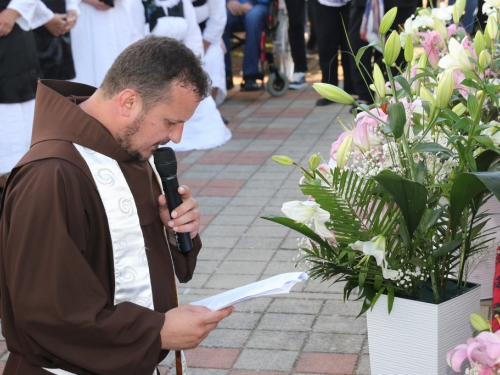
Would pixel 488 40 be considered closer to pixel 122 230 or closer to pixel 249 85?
pixel 122 230

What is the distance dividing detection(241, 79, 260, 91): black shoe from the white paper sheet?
7300 millimetres

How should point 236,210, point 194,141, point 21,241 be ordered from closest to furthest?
point 21,241 → point 236,210 → point 194,141

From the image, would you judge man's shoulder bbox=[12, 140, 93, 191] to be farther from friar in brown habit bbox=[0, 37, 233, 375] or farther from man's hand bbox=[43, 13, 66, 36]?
man's hand bbox=[43, 13, 66, 36]

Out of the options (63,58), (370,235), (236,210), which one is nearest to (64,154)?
(370,235)

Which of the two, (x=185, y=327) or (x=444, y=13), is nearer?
(x=185, y=327)

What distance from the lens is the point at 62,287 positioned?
6.39ft

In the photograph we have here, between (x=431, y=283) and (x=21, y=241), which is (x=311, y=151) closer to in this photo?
(x=431, y=283)

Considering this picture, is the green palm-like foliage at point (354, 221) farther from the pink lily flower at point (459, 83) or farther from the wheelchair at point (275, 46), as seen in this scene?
the wheelchair at point (275, 46)

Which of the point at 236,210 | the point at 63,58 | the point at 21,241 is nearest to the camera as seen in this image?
the point at 21,241

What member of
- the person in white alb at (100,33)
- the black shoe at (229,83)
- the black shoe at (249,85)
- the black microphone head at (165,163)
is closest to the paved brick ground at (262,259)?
the black microphone head at (165,163)

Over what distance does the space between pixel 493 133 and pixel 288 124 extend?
580 centimetres

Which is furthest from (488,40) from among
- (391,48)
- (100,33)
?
(100,33)

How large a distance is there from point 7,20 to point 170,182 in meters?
3.67

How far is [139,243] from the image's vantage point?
7.27 feet
